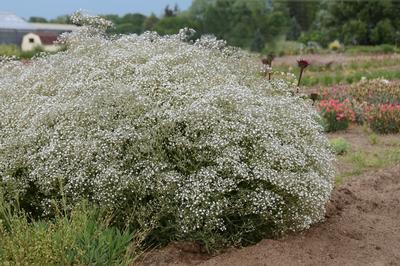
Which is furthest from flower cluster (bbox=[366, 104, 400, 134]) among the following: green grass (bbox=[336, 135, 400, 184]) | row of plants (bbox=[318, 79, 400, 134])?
green grass (bbox=[336, 135, 400, 184])

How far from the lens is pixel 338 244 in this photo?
5.49 m

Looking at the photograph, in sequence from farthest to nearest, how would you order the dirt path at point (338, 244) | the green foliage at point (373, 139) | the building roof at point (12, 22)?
the building roof at point (12, 22) < the green foliage at point (373, 139) < the dirt path at point (338, 244)

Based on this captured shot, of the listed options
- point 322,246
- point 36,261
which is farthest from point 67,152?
point 322,246

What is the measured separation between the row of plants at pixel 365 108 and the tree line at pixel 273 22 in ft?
63.4

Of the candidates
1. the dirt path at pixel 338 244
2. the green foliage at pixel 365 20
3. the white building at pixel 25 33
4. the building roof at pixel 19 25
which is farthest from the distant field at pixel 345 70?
the building roof at pixel 19 25

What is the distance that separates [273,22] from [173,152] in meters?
36.4

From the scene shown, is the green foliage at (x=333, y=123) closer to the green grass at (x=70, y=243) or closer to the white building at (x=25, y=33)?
the green grass at (x=70, y=243)

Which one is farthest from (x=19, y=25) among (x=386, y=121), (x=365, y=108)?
(x=386, y=121)

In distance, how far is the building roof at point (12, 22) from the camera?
56844mm

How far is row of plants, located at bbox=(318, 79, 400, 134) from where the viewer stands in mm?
11394

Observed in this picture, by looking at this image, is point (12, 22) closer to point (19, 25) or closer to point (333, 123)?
point (19, 25)

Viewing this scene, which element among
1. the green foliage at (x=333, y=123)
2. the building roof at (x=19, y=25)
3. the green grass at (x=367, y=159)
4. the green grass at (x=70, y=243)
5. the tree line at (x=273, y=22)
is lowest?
the building roof at (x=19, y=25)

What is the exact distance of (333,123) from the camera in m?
11.6

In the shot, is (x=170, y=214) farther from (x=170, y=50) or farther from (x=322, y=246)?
(x=170, y=50)
